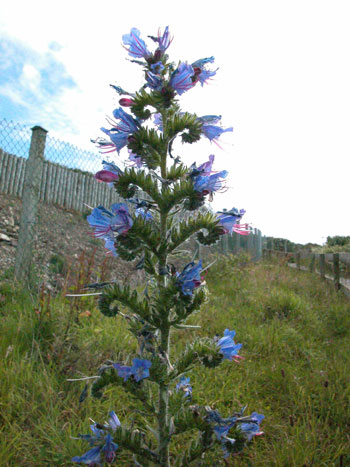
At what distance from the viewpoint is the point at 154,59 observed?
6.47 feet

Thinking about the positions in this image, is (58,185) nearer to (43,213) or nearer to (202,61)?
(43,213)

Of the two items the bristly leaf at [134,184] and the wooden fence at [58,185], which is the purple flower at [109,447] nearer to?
the bristly leaf at [134,184]

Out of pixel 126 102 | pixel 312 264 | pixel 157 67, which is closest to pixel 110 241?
pixel 126 102

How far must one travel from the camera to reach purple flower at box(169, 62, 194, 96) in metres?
1.80

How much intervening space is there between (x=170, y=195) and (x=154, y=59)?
809 mm

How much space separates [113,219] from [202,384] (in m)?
2.40

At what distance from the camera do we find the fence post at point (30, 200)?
6223 millimetres

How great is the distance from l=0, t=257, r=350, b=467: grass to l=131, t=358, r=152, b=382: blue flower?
6 cm

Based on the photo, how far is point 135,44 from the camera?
1958mm

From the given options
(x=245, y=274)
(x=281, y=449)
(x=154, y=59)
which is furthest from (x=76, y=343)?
(x=245, y=274)

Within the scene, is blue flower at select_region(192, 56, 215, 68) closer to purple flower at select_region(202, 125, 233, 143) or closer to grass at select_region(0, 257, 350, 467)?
purple flower at select_region(202, 125, 233, 143)

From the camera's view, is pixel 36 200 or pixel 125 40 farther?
pixel 36 200

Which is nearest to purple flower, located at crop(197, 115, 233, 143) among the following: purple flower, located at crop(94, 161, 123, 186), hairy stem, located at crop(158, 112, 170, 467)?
hairy stem, located at crop(158, 112, 170, 467)

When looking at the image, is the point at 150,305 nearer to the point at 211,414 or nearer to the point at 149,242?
the point at 149,242
